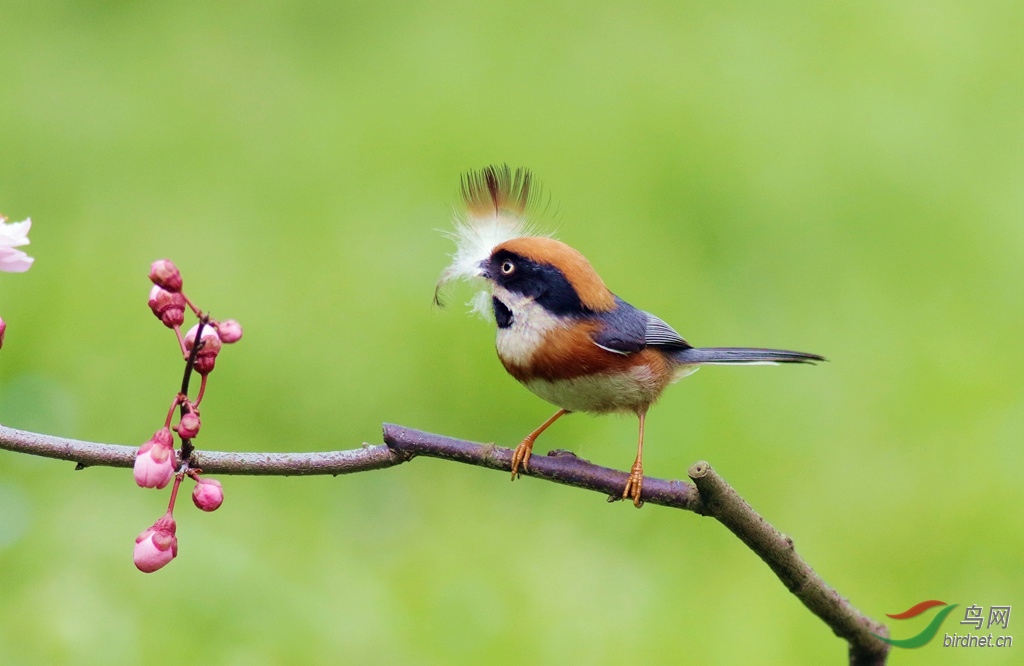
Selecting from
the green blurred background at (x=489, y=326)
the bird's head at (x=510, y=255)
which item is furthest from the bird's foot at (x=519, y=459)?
the green blurred background at (x=489, y=326)

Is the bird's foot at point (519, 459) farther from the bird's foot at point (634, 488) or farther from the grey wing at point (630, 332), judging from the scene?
the grey wing at point (630, 332)

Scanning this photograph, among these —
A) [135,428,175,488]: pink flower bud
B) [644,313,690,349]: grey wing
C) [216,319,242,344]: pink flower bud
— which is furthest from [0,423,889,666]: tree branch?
[644,313,690,349]: grey wing

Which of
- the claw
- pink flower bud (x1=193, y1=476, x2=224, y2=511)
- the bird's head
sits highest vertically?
the bird's head

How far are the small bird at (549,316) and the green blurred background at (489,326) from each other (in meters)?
0.99

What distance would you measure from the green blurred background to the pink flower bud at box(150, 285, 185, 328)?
6.38ft

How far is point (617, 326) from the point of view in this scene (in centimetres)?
245

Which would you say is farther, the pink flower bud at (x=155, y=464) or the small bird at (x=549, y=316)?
the small bird at (x=549, y=316)

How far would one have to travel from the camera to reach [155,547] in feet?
5.42

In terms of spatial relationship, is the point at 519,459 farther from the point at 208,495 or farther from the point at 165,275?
the point at 165,275

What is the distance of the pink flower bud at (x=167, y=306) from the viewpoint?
1.67m

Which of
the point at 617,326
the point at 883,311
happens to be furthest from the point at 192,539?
the point at 883,311

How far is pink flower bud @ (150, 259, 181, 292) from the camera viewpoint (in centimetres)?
157

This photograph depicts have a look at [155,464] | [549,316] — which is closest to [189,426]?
[155,464]

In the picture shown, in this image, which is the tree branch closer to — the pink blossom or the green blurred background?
the pink blossom
